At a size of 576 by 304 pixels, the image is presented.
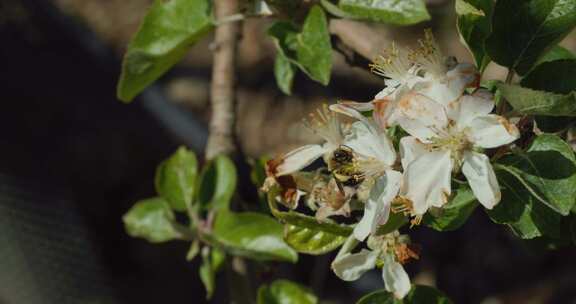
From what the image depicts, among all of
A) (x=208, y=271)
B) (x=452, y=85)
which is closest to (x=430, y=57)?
(x=452, y=85)

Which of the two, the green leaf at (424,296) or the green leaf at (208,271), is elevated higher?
the green leaf at (424,296)

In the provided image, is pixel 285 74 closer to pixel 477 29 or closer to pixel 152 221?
pixel 152 221

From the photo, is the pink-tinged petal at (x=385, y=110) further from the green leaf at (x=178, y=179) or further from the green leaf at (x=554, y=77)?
the green leaf at (x=178, y=179)

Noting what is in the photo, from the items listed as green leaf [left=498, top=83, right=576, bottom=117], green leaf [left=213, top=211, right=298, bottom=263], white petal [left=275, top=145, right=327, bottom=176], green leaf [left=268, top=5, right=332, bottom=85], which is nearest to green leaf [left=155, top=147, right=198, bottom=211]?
green leaf [left=213, top=211, right=298, bottom=263]

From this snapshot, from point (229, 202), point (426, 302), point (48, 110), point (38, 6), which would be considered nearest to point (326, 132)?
point (426, 302)

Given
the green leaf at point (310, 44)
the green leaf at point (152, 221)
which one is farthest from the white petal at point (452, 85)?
the green leaf at point (152, 221)

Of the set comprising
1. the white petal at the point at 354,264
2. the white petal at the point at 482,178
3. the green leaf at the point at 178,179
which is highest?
the white petal at the point at 482,178
